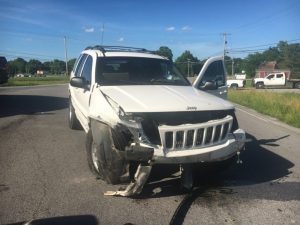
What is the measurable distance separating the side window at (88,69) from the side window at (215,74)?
6.46 feet

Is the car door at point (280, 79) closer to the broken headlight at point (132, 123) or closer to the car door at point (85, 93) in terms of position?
the car door at point (85, 93)

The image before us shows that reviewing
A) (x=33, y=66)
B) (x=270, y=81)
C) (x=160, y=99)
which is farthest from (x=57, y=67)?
(x=160, y=99)

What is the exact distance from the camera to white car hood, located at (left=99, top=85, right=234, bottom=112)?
5438 mm

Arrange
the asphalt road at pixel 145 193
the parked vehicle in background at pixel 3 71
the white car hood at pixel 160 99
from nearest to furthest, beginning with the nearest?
the asphalt road at pixel 145 193, the white car hood at pixel 160 99, the parked vehicle in background at pixel 3 71

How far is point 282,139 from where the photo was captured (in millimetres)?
10344

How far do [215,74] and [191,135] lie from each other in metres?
2.81

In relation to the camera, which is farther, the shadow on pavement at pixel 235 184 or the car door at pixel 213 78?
the car door at pixel 213 78

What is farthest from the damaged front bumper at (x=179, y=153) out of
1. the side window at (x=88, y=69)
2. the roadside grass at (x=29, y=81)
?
the roadside grass at (x=29, y=81)

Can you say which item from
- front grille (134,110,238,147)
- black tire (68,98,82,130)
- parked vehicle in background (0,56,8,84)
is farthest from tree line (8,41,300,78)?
front grille (134,110,238,147)

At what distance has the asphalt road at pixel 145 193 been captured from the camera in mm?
4770

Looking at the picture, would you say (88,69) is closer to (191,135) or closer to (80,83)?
(80,83)

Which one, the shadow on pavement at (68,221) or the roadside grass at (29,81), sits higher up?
the shadow on pavement at (68,221)

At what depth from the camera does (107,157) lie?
5.32 metres

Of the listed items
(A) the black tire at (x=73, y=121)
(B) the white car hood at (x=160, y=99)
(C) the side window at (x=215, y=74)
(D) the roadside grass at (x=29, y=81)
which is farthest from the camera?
(D) the roadside grass at (x=29, y=81)
